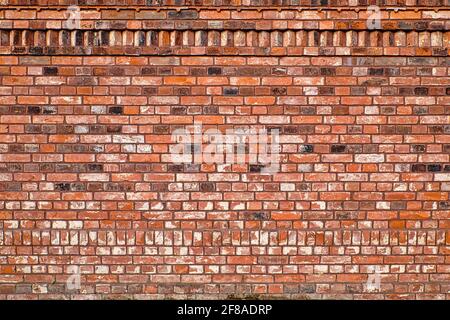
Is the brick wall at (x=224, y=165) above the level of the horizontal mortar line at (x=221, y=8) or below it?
below

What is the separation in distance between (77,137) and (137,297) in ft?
4.35

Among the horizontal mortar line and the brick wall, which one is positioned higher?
the horizontal mortar line

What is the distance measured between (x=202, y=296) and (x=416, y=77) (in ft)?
7.77

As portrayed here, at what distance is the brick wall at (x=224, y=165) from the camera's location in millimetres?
4293

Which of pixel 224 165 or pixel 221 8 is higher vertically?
pixel 221 8

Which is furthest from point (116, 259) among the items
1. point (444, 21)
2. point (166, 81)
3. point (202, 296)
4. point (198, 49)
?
point (444, 21)

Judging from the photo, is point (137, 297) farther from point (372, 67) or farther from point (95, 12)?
point (372, 67)

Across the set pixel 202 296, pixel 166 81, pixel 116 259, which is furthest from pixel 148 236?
pixel 166 81

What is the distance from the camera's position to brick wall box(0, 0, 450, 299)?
14.1ft

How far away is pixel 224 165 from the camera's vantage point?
4.33 m

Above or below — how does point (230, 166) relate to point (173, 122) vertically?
below

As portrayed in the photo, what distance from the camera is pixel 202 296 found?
434cm

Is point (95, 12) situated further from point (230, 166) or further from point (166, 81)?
point (230, 166)

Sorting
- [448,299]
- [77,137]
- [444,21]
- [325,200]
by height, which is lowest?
[448,299]
